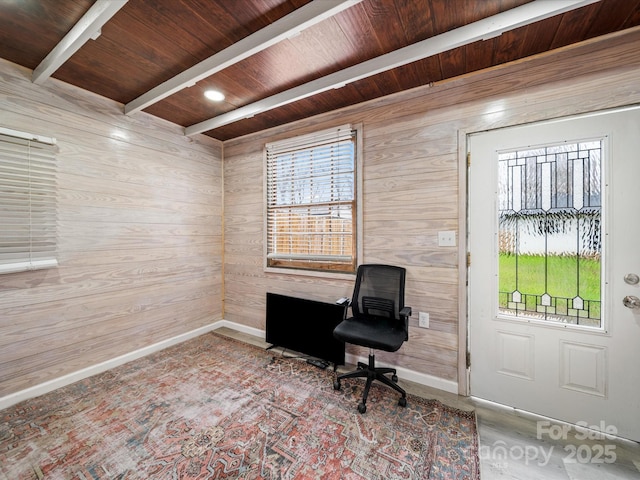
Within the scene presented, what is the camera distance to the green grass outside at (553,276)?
1710mm

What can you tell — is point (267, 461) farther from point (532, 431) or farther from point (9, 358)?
point (9, 358)

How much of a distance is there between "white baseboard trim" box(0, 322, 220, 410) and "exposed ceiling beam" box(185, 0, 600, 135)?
2.79 meters

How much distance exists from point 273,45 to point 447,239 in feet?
6.40

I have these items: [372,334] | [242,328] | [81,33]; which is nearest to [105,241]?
[81,33]

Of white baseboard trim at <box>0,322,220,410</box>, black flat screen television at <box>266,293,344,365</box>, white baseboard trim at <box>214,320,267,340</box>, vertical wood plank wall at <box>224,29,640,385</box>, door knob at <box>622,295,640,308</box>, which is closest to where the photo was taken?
door knob at <box>622,295,640,308</box>

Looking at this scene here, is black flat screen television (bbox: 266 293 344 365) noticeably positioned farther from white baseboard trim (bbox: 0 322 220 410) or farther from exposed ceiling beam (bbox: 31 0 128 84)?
exposed ceiling beam (bbox: 31 0 128 84)

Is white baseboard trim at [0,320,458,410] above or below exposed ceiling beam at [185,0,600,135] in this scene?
below

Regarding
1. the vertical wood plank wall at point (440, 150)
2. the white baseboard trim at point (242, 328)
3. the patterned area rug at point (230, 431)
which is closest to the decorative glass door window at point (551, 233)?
the vertical wood plank wall at point (440, 150)

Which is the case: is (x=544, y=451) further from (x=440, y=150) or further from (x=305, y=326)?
(x=440, y=150)

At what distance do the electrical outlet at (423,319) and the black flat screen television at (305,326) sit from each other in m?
0.71

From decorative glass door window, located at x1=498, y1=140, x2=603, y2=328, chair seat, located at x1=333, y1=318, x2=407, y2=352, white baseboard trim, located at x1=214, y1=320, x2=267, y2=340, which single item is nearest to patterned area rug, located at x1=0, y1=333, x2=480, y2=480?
chair seat, located at x1=333, y1=318, x2=407, y2=352

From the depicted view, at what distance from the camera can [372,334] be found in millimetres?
1960

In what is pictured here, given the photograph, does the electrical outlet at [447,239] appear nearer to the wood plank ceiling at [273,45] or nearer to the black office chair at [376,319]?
the black office chair at [376,319]

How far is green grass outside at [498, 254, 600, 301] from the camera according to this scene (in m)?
1.71
